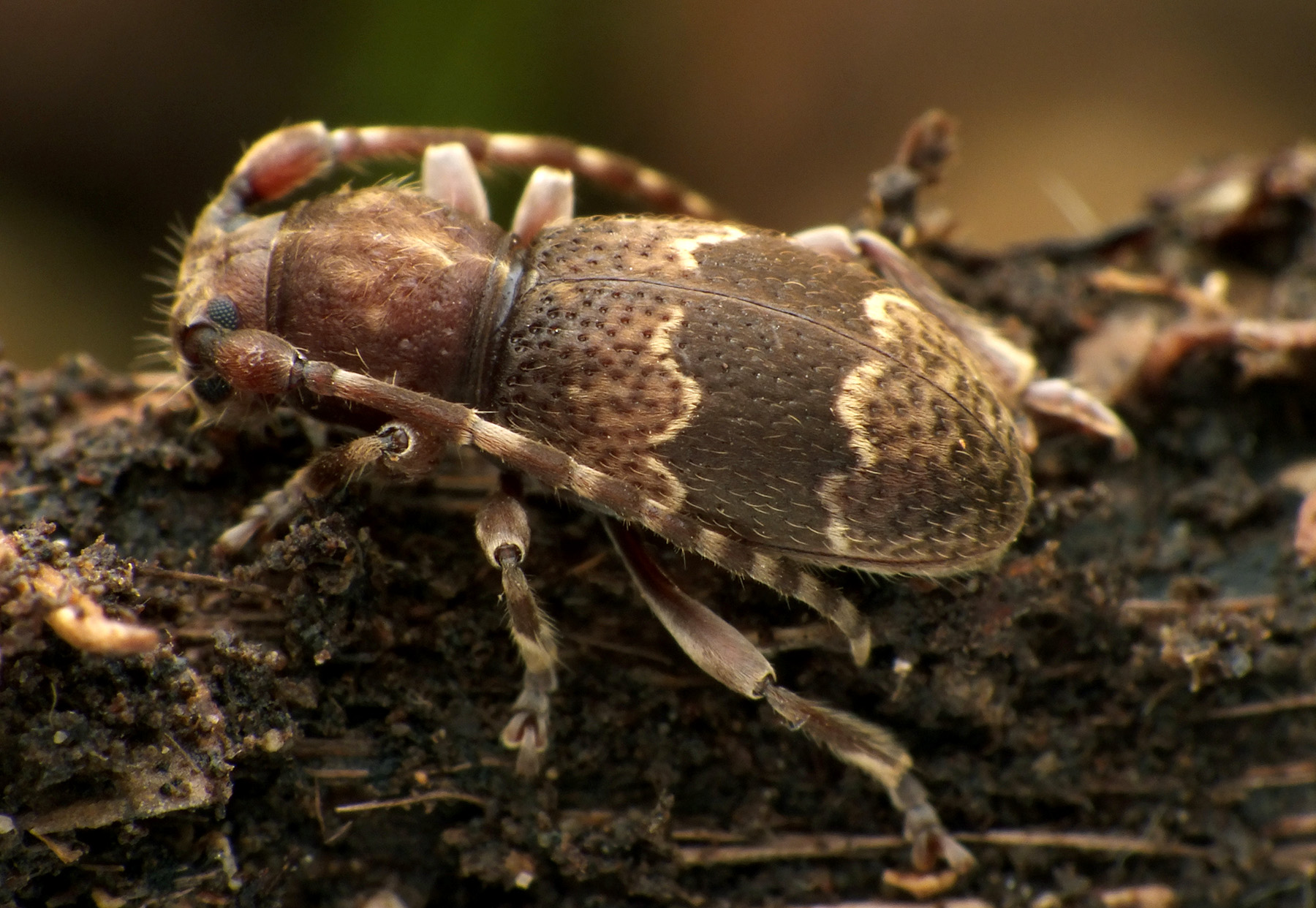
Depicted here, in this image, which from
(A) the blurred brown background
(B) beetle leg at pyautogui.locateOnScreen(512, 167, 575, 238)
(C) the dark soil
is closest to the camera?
(C) the dark soil

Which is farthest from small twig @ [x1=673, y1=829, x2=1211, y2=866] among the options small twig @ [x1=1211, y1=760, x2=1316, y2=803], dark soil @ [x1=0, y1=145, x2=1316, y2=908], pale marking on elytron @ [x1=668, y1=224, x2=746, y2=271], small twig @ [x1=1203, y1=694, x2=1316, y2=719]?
pale marking on elytron @ [x1=668, y1=224, x2=746, y2=271]

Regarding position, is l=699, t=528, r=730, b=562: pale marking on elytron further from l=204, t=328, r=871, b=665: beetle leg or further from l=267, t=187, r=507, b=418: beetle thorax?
l=267, t=187, r=507, b=418: beetle thorax

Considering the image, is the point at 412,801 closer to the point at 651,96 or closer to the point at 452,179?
the point at 452,179

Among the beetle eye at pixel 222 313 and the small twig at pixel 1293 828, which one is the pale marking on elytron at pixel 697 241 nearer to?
the beetle eye at pixel 222 313

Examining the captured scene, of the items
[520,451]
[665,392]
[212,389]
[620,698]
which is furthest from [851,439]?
[212,389]

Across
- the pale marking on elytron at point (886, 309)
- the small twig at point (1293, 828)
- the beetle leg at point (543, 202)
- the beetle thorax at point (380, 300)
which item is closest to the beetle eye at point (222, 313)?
the beetle thorax at point (380, 300)

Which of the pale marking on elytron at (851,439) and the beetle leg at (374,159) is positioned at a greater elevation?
the beetle leg at (374,159)
